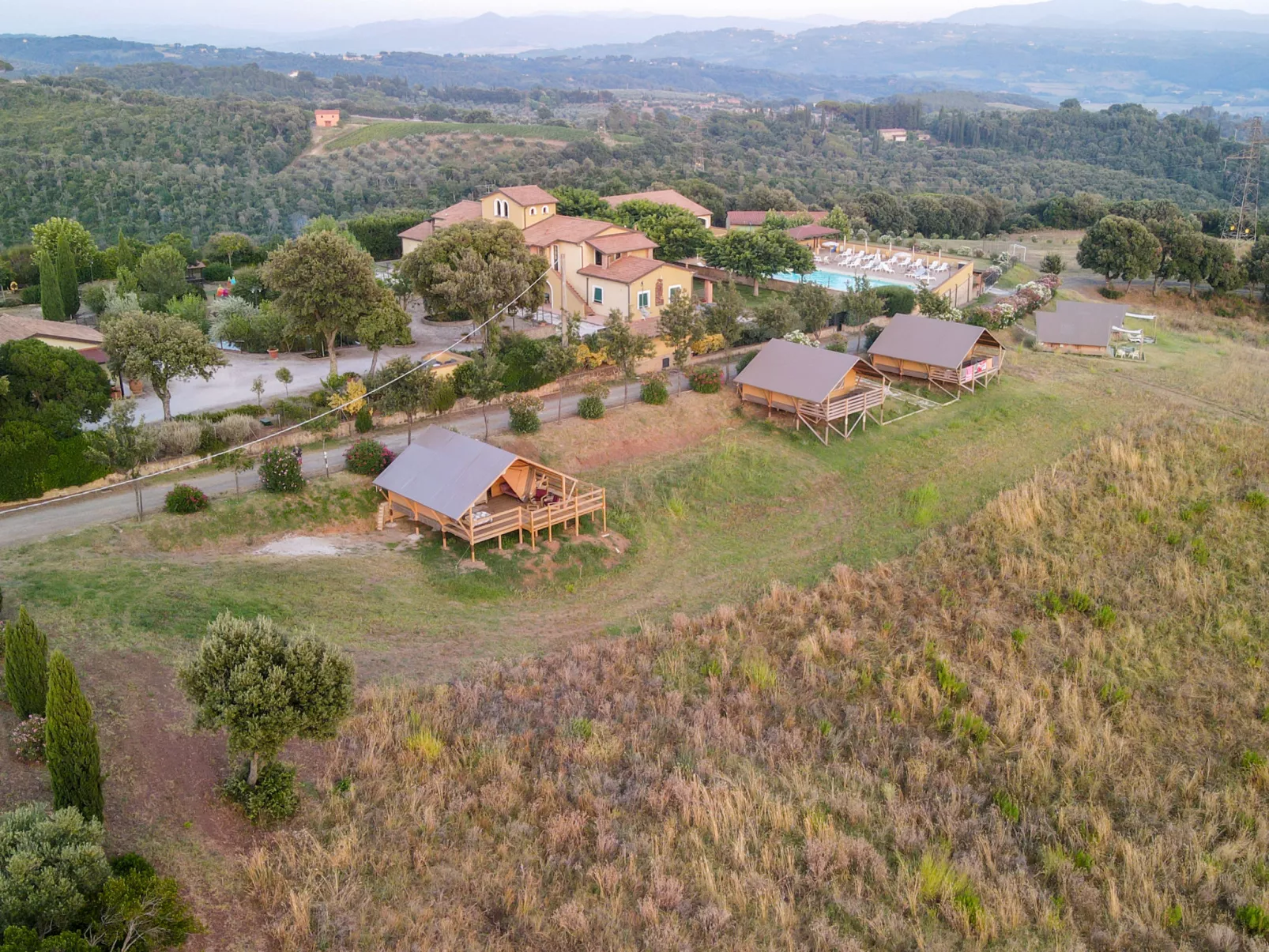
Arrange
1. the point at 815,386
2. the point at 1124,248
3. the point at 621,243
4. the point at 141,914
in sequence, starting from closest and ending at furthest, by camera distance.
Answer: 1. the point at 141,914
2. the point at 815,386
3. the point at 621,243
4. the point at 1124,248

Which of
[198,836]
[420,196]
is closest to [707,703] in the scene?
[198,836]

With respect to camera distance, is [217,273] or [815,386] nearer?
[815,386]

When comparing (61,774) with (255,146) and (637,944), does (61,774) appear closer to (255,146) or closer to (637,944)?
(637,944)

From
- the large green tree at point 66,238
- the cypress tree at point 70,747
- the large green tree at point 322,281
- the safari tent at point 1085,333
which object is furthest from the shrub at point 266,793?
the safari tent at point 1085,333

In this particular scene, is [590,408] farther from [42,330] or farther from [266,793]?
[42,330]

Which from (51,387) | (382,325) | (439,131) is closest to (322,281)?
(382,325)

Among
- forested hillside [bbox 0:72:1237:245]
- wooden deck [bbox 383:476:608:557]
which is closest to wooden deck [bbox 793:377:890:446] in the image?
wooden deck [bbox 383:476:608:557]

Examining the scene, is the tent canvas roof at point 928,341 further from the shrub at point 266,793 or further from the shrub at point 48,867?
the shrub at point 48,867
